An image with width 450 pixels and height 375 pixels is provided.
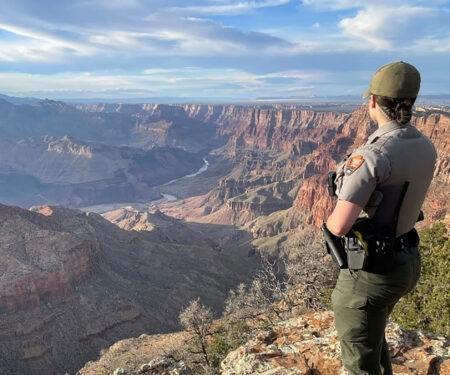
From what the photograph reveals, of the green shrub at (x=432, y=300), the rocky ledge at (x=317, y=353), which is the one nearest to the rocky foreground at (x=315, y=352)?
the rocky ledge at (x=317, y=353)

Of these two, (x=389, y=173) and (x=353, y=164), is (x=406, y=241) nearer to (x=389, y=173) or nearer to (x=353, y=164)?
(x=389, y=173)

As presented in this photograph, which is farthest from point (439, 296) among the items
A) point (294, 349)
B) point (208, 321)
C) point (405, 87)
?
point (208, 321)

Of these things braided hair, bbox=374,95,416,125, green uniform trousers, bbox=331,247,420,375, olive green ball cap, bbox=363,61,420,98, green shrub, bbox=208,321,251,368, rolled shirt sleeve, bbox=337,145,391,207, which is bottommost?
green shrub, bbox=208,321,251,368

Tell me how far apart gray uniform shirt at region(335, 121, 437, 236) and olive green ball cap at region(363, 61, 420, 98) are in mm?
366

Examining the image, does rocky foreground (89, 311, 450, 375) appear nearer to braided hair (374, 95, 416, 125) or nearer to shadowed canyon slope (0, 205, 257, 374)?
braided hair (374, 95, 416, 125)

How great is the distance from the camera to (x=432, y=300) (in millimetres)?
14570

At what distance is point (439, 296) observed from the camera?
14.4m

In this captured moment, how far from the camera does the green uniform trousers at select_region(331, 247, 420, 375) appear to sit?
4.87 metres

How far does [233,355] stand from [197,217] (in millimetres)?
156915

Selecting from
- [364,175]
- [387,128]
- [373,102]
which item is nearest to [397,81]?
[373,102]

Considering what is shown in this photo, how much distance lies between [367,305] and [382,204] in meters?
1.24

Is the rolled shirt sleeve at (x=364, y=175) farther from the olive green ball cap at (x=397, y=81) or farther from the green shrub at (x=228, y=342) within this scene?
the green shrub at (x=228, y=342)

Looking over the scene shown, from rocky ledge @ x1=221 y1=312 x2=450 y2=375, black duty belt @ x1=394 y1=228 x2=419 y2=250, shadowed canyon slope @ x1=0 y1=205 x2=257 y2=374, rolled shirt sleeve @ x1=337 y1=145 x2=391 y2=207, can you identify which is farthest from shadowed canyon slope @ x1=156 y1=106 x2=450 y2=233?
rolled shirt sleeve @ x1=337 y1=145 x2=391 y2=207

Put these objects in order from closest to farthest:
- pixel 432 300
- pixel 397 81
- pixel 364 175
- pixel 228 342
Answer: pixel 364 175 → pixel 397 81 → pixel 432 300 → pixel 228 342
